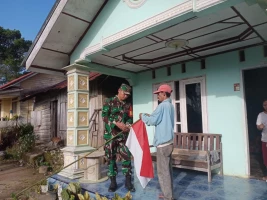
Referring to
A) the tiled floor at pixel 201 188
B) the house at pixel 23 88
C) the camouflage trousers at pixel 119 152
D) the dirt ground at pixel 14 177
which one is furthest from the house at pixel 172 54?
the house at pixel 23 88

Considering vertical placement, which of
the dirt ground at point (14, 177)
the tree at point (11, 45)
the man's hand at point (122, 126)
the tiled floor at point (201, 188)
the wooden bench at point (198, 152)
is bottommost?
the dirt ground at point (14, 177)

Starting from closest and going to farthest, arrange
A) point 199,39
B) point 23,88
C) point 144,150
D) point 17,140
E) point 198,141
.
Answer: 1. point 144,150
2. point 199,39
3. point 198,141
4. point 17,140
5. point 23,88

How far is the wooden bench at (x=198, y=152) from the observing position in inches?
174

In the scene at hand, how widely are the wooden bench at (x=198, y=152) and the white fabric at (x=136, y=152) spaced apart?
4.71 feet

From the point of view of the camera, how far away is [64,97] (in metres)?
10.3

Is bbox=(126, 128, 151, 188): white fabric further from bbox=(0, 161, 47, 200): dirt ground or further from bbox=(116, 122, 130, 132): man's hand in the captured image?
bbox=(0, 161, 47, 200): dirt ground

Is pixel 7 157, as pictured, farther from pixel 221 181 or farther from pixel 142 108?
pixel 221 181

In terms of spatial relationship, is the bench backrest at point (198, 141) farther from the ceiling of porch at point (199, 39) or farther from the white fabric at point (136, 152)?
the white fabric at point (136, 152)

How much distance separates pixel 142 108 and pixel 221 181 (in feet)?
10.5

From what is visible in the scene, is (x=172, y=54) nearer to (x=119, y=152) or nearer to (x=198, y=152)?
(x=198, y=152)

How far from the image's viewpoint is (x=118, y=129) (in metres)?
3.97

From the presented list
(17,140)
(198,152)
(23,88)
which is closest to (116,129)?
(198,152)

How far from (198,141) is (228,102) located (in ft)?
3.89

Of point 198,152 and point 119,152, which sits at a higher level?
point 119,152
